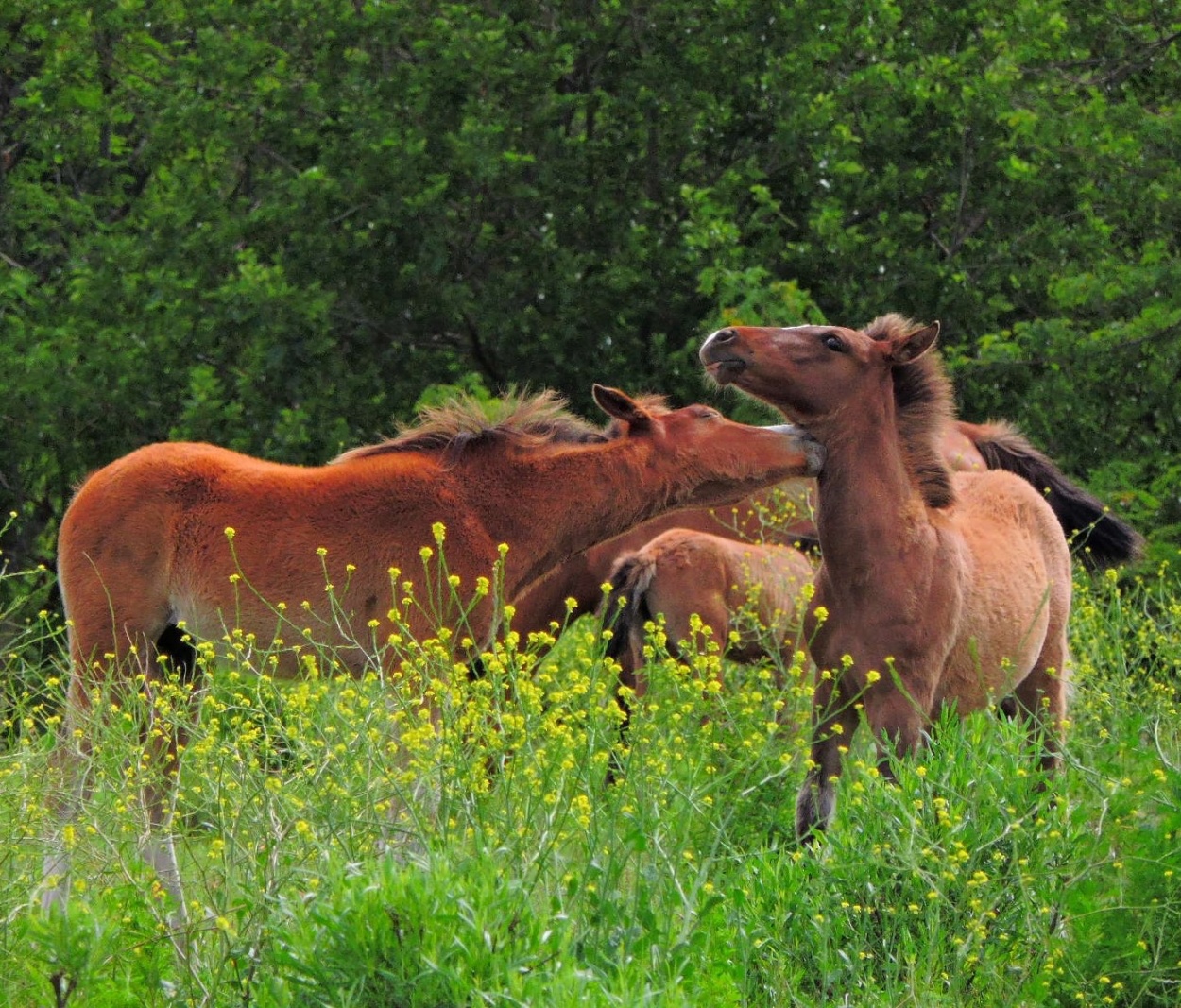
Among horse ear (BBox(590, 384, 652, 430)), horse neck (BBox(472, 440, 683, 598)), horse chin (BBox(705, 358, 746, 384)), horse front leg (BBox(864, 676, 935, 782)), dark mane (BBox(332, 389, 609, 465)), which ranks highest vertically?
horse chin (BBox(705, 358, 746, 384))

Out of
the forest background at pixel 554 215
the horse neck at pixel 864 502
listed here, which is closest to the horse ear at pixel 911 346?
the horse neck at pixel 864 502

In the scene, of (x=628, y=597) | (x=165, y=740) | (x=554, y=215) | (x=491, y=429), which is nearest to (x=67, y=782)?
(x=165, y=740)

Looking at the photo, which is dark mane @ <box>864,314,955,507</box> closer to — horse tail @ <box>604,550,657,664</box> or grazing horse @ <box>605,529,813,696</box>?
grazing horse @ <box>605,529,813,696</box>

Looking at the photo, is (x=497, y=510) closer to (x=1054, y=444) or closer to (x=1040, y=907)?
(x=1040, y=907)

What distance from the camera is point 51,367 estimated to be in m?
12.3

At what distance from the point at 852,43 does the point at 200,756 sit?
9.20 m

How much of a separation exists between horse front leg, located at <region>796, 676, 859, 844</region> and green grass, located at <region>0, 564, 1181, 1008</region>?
1.45ft

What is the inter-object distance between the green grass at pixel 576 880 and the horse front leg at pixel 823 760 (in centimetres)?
44

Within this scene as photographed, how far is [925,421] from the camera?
6.92 m

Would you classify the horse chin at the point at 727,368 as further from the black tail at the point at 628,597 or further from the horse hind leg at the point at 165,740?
the horse hind leg at the point at 165,740

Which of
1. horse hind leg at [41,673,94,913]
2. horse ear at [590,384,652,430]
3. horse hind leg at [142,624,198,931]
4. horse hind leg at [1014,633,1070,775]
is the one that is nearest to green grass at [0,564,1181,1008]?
horse hind leg at [41,673,94,913]

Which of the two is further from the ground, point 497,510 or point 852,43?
point 852,43

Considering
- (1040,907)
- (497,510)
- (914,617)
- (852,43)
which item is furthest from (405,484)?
(852,43)

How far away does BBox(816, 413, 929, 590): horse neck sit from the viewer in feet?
21.4
